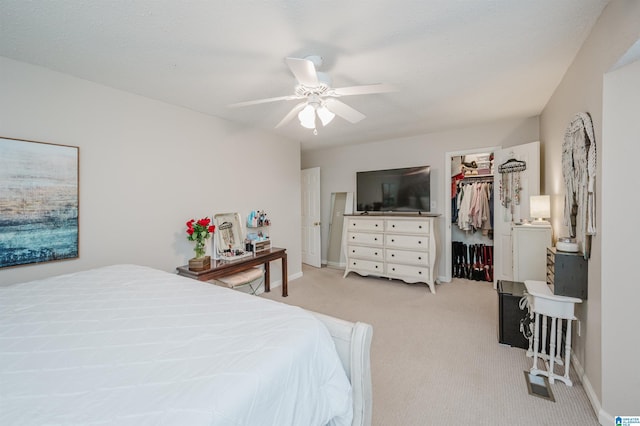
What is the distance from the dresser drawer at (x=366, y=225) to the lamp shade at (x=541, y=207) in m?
1.91

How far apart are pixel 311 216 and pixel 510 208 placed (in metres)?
3.27

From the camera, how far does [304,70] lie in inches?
65.0

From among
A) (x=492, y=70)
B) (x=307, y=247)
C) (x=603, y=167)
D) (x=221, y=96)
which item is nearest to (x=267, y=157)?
(x=221, y=96)

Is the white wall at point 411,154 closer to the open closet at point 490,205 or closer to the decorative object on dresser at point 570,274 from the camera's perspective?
the open closet at point 490,205

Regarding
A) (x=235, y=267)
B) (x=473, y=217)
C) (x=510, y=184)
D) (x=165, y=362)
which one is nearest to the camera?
(x=165, y=362)

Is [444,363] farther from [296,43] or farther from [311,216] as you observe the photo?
[311,216]

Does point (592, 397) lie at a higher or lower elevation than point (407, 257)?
lower

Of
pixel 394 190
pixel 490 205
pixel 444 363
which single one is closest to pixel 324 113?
pixel 444 363

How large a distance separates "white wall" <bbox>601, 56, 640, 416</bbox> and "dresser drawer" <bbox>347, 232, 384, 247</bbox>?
279 cm

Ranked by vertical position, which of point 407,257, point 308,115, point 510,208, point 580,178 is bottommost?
point 407,257

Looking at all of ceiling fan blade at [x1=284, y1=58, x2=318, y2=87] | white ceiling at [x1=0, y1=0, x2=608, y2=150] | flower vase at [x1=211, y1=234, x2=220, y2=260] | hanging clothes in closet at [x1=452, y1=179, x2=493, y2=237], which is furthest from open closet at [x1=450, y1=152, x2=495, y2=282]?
flower vase at [x1=211, y1=234, x2=220, y2=260]

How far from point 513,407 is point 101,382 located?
2212 millimetres

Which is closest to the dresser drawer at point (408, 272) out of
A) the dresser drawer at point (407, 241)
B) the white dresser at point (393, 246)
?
the white dresser at point (393, 246)

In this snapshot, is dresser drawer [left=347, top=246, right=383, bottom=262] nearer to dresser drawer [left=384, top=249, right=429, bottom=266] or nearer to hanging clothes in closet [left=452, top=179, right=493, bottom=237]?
dresser drawer [left=384, top=249, right=429, bottom=266]
